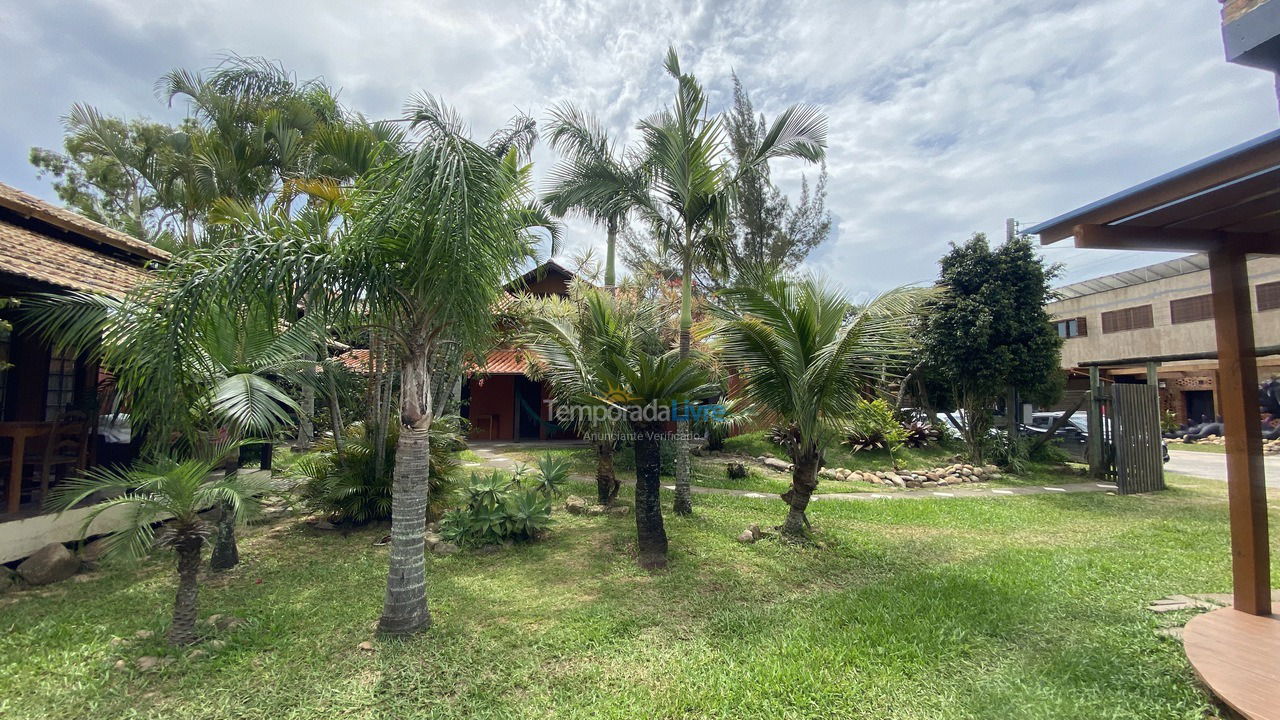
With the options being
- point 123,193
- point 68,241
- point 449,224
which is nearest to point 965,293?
point 449,224

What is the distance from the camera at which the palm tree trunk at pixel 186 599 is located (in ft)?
12.5

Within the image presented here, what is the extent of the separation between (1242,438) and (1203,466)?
1514 cm

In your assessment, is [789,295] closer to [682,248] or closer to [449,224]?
[682,248]

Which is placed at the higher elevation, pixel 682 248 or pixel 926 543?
pixel 682 248

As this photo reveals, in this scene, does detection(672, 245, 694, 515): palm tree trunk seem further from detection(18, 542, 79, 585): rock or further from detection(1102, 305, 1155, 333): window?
detection(1102, 305, 1155, 333): window

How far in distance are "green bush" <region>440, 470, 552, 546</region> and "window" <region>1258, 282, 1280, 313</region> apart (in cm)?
645

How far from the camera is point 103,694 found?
10.8ft

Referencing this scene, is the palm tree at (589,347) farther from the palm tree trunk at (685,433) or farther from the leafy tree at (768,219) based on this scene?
the leafy tree at (768,219)

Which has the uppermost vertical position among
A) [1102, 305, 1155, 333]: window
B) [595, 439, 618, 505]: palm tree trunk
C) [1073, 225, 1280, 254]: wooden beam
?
[1102, 305, 1155, 333]: window

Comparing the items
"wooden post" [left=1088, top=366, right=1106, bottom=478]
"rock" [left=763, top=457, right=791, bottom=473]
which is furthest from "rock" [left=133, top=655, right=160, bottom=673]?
"wooden post" [left=1088, top=366, right=1106, bottom=478]

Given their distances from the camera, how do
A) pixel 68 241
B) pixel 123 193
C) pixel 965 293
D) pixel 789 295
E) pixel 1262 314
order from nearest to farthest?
Result: pixel 1262 314 < pixel 789 295 < pixel 68 241 < pixel 965 293 < pixel 123 193

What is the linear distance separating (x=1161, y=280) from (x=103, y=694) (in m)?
29.9

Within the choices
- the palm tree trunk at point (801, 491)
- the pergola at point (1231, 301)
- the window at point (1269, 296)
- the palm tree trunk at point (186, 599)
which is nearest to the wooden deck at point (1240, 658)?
the pergola at point (1231, 301)

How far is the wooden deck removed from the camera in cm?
255
